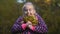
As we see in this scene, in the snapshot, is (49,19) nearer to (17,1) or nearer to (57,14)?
(57,14)

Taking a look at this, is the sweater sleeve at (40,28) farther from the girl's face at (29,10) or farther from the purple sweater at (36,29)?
the girl's face at (29,10)

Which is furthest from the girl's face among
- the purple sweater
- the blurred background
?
the blurred background

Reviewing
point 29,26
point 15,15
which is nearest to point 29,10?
point 29,26

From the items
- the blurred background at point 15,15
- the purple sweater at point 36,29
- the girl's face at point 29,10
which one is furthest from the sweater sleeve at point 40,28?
the blurred background at point 15,15

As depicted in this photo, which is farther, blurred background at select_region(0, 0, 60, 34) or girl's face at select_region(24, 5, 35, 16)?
blurred background at select_region(0, 0, 60, 34)

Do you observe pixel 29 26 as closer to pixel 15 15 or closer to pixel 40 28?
pixel 40 28

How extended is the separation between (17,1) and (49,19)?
1050mm

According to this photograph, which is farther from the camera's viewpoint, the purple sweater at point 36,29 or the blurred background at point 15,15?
the blurred background at point 15,15

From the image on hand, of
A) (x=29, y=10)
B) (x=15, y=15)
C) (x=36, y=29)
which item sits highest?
(x=29, y=10)

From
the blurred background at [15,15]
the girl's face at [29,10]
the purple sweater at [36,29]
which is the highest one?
the girl's face at [29,10]

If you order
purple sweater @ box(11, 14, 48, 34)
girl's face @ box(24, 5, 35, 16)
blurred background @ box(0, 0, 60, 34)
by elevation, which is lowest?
blurred background @ box(0, 0, 60, 34)

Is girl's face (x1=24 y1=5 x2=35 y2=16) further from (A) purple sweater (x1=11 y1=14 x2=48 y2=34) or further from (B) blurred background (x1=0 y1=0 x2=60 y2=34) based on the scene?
(B) blurred background (x1=0 y1=0 x2=60 y2=34)

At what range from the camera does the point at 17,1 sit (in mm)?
6355

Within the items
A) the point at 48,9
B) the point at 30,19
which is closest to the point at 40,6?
the point at 48,9
